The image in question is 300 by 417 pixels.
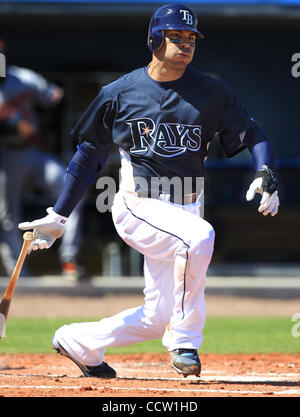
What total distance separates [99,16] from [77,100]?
1.44 meters

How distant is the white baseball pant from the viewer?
15.1 ft

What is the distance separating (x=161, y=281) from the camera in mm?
4840

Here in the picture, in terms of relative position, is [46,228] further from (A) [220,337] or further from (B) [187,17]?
(A) [220,337]

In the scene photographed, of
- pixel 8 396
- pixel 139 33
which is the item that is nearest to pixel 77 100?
pixel 139 33

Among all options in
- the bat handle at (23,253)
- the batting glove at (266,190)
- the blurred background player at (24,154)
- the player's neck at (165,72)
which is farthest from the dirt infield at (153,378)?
the blurred background player at (24,154)

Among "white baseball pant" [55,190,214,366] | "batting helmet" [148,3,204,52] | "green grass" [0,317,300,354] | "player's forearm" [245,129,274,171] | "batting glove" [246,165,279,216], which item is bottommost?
"green grass" [0,317,300,354]

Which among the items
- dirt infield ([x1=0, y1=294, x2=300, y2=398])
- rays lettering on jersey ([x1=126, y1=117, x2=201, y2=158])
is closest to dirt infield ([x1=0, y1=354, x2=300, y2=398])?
dirt infield ([x1=0, y1=294, x2=300, y2=398])

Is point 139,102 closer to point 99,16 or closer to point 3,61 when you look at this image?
point 3,61

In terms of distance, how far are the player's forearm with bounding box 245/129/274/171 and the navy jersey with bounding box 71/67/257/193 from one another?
0.05 m

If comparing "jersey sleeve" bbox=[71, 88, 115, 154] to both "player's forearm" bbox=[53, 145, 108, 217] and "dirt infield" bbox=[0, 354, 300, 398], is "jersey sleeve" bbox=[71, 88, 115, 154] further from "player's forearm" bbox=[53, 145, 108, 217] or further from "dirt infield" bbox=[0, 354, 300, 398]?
"dirt infield" bbox=[0, 354, 300, 398]

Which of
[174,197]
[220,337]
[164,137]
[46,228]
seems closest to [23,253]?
[46,228]

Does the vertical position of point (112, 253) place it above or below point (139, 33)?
below

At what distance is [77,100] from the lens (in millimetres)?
12250

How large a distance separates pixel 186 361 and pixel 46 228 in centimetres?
112
